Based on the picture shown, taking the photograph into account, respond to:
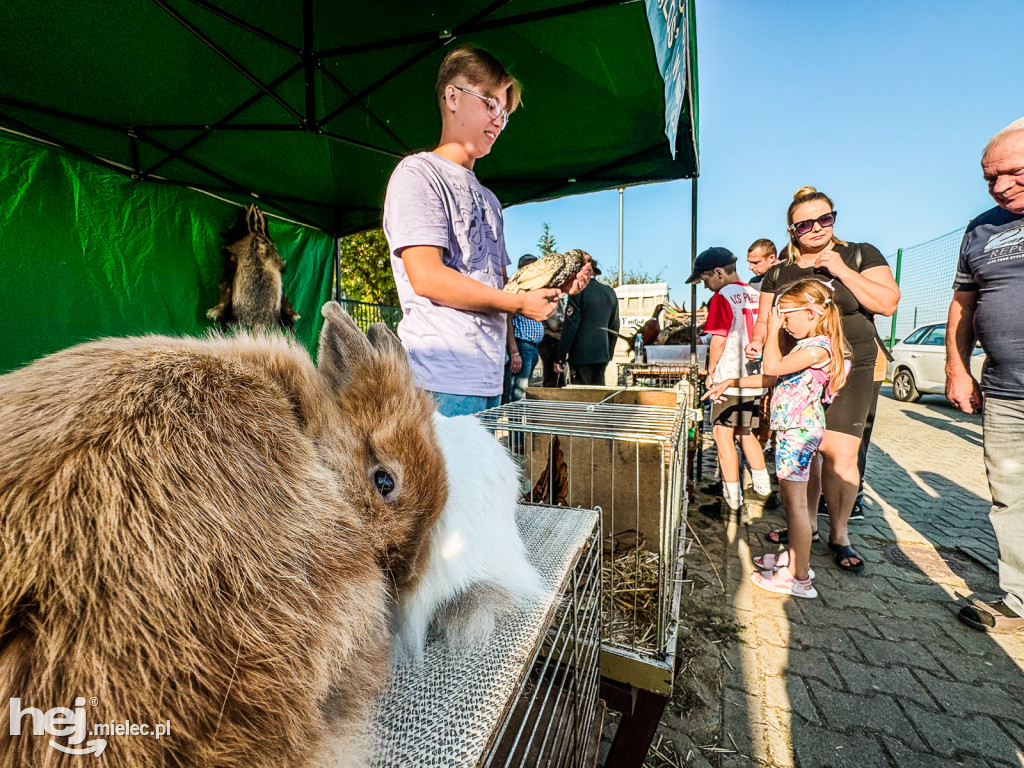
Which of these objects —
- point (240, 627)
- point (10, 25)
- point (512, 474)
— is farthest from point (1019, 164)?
point (10, 25)

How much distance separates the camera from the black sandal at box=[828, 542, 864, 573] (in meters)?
2.65

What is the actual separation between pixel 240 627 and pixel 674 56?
8.16 ft

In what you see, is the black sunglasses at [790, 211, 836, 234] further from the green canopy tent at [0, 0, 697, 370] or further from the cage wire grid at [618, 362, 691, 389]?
the cage wire grid at [618, 362, 691, 389]

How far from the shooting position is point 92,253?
2.93 metres

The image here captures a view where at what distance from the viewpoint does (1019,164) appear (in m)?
1.85

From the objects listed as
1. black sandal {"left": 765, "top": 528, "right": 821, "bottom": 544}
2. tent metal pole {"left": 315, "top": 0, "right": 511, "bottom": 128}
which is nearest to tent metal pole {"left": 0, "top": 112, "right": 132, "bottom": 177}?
tent metal pole {"left": 315, "top": 0, "right": 511, "bottom": 128}

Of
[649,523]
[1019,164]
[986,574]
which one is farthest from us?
[986,574]

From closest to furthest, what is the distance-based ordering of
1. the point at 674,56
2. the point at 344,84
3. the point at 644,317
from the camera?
the point at 674,56
the point at 344,84
the point at 644,317

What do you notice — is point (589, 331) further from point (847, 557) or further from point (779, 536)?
point (847, 557)

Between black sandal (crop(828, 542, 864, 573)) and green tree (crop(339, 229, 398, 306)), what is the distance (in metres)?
6.24

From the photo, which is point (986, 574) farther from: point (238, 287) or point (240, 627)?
point (238, 287)

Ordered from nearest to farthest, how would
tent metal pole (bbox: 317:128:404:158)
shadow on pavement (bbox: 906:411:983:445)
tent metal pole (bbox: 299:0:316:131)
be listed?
tent metal pole (bbox: 299:0:316:131)
tent metal pole (bbox: 317:128:404:158)
shadow on pavement (bbox: 906:411:983:445)

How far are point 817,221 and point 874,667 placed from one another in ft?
7.27

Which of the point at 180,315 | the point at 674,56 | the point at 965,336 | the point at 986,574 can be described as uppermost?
the point at 674,56
